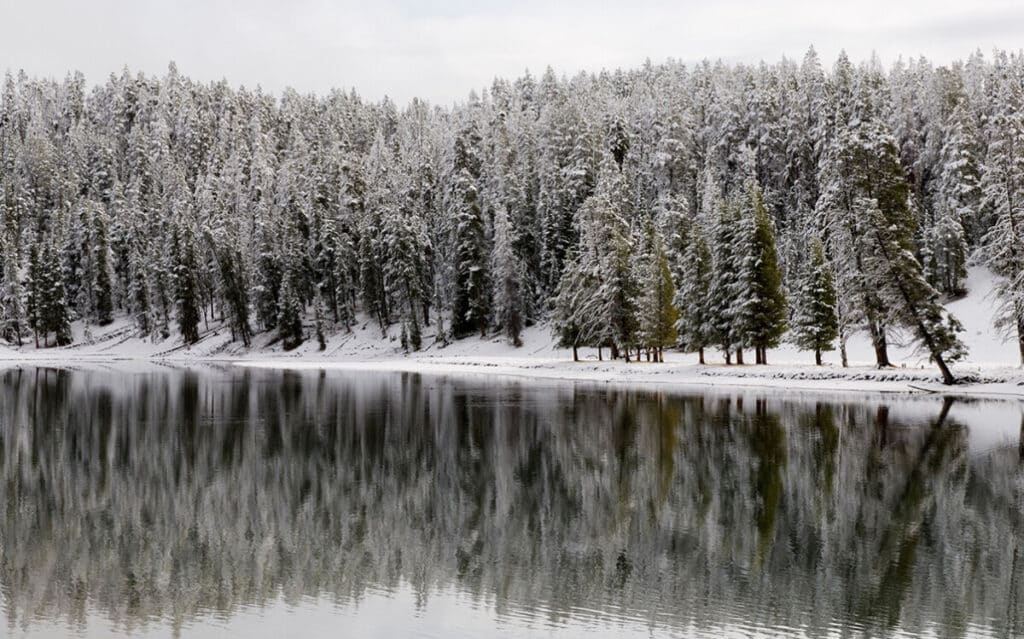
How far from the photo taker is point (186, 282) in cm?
10706

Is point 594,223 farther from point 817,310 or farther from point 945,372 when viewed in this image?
point 945,372

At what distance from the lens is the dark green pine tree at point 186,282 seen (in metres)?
108

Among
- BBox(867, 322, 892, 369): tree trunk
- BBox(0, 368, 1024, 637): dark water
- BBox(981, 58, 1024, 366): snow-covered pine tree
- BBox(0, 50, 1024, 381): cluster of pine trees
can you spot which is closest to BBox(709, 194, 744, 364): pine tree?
BBox(0, 50, 1024, 381): cluster of pine trees

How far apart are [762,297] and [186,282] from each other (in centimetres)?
7308

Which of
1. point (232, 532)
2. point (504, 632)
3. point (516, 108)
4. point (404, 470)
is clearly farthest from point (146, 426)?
point (516, 108)

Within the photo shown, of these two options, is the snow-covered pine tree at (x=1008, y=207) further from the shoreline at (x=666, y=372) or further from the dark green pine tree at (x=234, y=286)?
the dark green pine tree at (x=234, y=286)

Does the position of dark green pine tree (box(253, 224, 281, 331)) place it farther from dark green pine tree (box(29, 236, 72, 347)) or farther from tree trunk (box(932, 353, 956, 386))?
tree trunk (box(932, 353, 956, 386))

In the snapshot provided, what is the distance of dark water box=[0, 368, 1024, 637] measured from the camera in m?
12.1

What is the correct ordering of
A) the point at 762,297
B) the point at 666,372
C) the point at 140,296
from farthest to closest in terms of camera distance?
the point at 140,296
the point at 666,372
the point at 762,297

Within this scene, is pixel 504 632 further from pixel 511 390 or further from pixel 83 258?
pixel 83 258

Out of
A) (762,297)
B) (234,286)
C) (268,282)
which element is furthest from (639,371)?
(268,282)

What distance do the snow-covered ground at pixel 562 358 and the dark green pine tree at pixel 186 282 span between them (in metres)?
Answer: 1.99

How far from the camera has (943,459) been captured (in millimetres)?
24078

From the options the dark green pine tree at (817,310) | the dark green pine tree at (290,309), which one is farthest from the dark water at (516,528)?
the dark green pine tree at (290,309)
